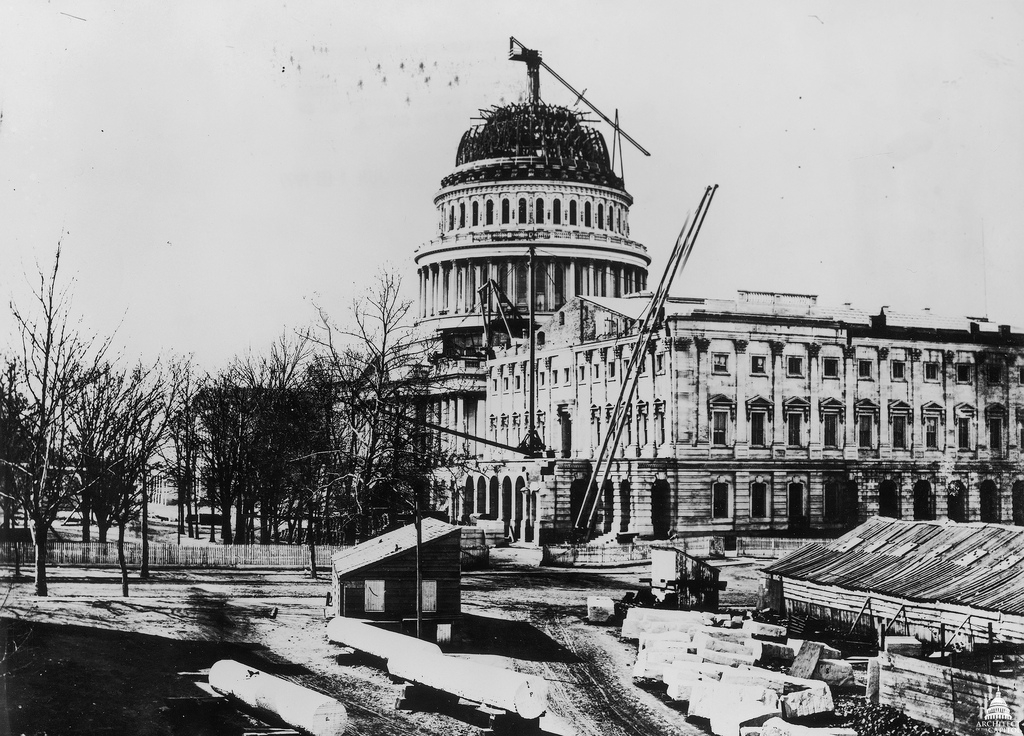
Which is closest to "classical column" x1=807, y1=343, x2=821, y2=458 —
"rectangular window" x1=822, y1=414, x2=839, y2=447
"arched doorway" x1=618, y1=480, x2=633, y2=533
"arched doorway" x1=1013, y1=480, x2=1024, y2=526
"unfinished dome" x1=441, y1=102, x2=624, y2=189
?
"rectangular window" x1=822, y1=414, x2=839, y2=447

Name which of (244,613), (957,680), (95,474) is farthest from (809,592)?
(95,474)

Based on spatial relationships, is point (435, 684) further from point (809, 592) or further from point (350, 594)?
point (809, 592)

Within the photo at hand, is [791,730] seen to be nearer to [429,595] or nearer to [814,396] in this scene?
[429,595]

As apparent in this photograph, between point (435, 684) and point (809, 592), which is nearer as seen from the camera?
point (435, 684)

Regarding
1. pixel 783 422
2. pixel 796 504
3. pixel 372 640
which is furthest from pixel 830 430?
pixel 372 640

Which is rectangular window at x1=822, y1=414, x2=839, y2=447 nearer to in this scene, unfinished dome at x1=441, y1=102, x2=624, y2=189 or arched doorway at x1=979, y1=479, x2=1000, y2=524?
arched doorway at x1=979, y1=479, x2=1000, y2=524

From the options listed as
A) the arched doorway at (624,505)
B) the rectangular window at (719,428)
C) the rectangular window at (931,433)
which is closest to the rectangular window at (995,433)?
the rectangular window at (931,433)
